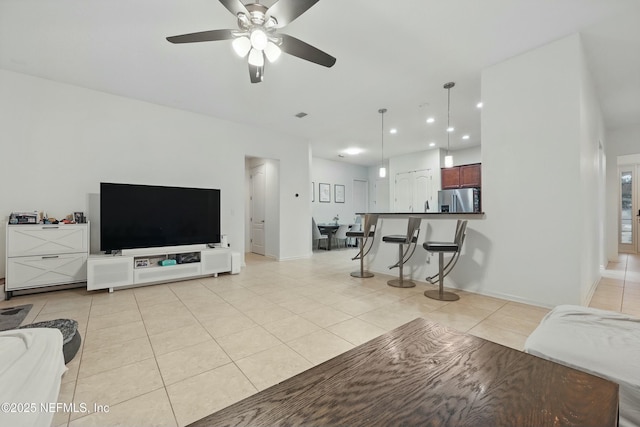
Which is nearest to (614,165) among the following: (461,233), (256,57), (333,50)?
(461,233)

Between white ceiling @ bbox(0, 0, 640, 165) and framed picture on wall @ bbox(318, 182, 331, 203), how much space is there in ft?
13.1

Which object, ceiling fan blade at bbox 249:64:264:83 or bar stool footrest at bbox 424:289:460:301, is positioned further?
bar stool footrest at bbox 424:289:460:301

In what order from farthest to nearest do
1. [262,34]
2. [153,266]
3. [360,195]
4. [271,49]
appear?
1. [360,195]
2. [153,266]
3. [271,49]
4. [262,34]

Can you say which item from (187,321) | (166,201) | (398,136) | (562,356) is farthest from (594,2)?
(166,201)

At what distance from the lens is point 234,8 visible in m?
2.02

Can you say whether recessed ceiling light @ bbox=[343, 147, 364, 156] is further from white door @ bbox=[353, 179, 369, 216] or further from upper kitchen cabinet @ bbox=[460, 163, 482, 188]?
upper kitchen cabinet @ bbox=[460, 163, 482, 188]

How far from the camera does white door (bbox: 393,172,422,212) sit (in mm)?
8180

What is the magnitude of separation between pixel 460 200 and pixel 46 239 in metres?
8.01

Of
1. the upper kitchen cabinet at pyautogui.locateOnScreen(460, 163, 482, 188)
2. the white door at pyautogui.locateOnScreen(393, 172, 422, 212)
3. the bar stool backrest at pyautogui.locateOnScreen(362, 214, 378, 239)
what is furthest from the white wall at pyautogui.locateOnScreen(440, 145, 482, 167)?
the bar stool backrest at pyautogui.locateOnScreen(362, 214, 378, 239)

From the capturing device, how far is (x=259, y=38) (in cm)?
213

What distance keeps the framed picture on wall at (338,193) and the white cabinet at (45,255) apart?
22.6 ft

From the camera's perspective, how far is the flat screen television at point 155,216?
3.73 meters

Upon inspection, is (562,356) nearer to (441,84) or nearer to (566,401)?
(566,401)

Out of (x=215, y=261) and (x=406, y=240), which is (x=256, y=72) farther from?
(x=215, y=261)
